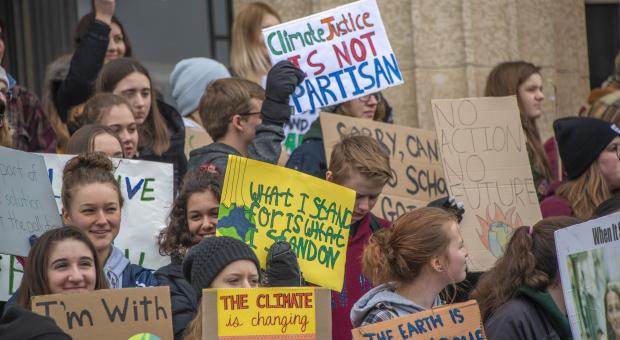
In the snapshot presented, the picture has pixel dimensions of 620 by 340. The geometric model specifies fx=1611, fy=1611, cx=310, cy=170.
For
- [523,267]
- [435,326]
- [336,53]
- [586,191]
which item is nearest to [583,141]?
[586,191]

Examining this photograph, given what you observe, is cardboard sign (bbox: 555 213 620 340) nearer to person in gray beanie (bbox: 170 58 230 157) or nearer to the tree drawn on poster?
the tree drawn on poster

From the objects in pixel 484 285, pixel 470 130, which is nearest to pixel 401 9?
pixel 470 130

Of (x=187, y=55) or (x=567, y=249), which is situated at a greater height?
(x=187, y=55)

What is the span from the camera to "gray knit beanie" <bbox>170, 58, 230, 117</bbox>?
1039 cm

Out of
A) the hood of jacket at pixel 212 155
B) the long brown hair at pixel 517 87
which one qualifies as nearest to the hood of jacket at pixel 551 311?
the hood of jacket at pixel 212 155

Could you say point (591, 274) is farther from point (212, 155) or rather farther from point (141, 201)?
point (141, 201)

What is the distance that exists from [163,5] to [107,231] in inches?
234

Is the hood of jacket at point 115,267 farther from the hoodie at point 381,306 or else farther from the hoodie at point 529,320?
the hoodie at point 529,320

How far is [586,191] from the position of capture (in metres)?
9.36

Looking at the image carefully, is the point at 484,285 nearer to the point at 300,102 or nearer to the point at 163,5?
the point at 300,102

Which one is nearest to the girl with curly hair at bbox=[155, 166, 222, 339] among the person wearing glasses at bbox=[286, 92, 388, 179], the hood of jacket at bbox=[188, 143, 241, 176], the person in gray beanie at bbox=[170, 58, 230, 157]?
the hood of jacket at bbox=[188, 143, 241, 176]

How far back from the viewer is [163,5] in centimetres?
1318

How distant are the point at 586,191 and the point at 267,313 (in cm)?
344

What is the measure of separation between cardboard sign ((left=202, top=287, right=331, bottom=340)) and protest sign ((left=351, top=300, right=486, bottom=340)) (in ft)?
0.68
